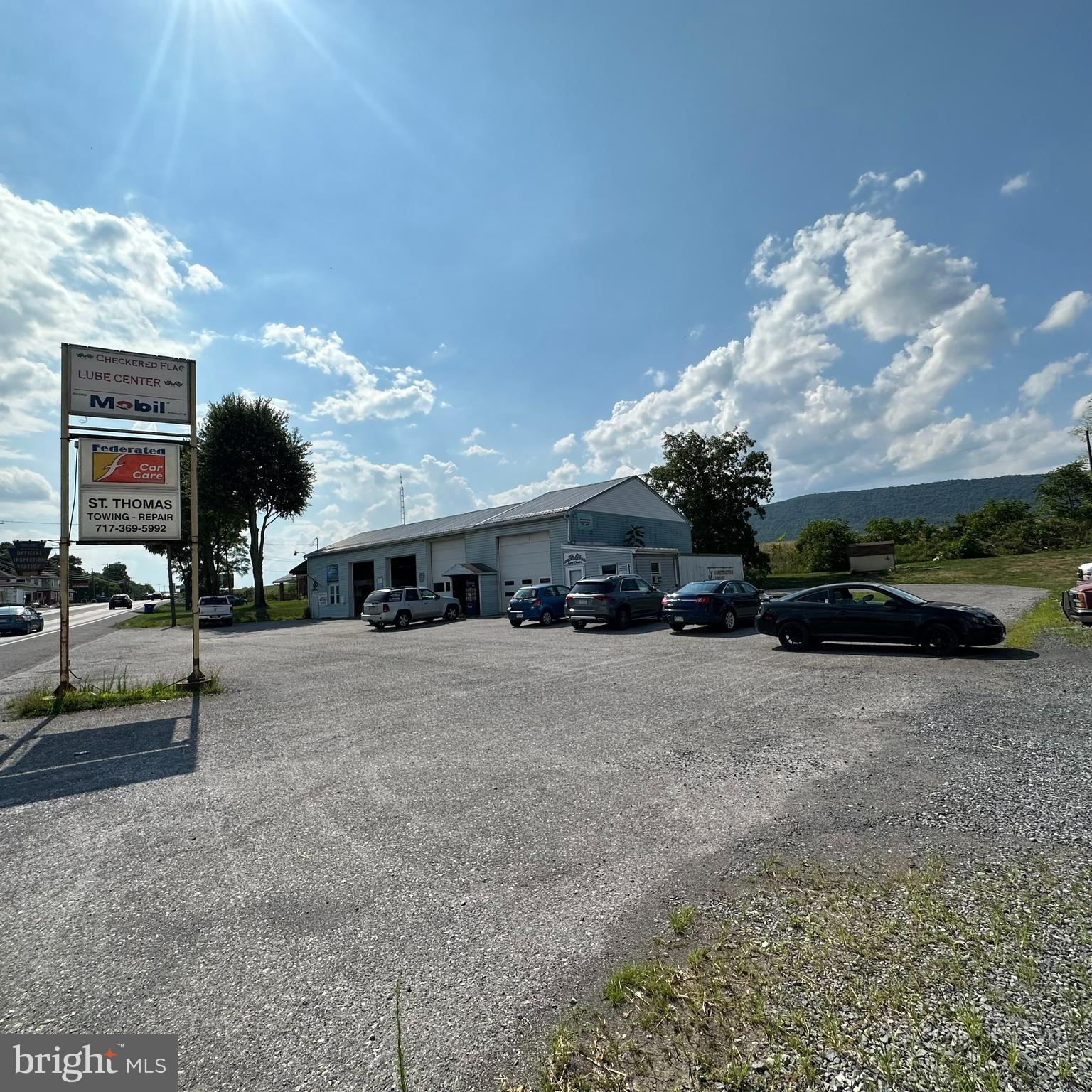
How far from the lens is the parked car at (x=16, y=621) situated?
2888 cm

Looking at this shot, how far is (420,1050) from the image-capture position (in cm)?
205

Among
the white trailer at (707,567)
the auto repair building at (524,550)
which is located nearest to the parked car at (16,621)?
the auto repair building at (524,550)

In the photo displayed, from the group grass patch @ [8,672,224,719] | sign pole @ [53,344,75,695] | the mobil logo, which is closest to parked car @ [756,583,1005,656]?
grass patch @ [8,672,224,719]

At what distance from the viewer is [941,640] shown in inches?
418

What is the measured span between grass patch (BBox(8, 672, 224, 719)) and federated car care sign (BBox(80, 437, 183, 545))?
2.48m

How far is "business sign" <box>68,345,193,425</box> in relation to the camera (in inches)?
384

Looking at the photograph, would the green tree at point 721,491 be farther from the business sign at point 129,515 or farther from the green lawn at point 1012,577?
the business sign at point 129,515

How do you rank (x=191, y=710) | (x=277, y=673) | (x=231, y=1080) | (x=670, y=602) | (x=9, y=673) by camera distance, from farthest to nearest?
(x=670, y=602) < (x=9, y=673) < (x=277, y=673) < (x=191, y=710) < (x=231, y=1080)

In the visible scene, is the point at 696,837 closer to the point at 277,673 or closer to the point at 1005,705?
the point at 1005,705

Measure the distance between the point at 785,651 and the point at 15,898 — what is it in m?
11.8

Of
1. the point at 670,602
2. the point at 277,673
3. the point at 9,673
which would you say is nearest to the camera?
the point at 277,673

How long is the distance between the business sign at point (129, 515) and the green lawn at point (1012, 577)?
53.3ft

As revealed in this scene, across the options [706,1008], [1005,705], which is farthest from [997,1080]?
[1005,705]

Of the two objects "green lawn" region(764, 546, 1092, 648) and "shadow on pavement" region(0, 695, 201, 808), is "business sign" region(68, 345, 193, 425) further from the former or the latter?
"green lawn" region(764, 546, 1092, 648)
